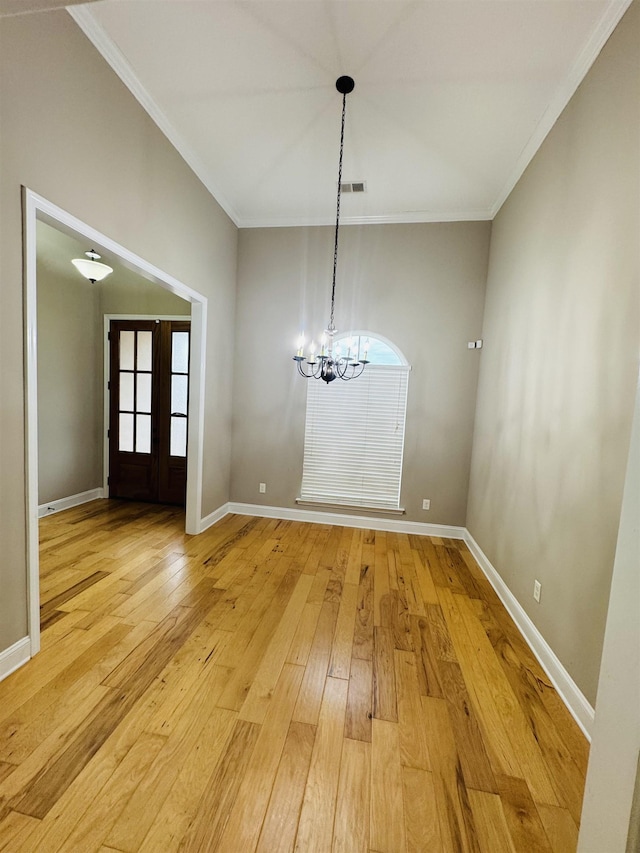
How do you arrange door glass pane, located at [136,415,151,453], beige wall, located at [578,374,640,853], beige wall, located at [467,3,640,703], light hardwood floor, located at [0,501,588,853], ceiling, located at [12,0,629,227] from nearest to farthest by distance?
1. beige wall, located at [578,374,640,853]
2. light hardwood floor, located at [0,501,588,853]
3. beige wall, located at [467,3,640,703]
4. ceiling, located at [12,0,629,227]
5. door glass pane, located at [136,415,151,453]

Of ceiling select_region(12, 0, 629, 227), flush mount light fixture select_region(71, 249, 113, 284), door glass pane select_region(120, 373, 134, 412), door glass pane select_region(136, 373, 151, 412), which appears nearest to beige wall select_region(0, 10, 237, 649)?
ceiling select_region(12, 0, 629, 227)

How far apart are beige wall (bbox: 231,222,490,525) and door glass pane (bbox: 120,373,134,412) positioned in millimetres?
1513

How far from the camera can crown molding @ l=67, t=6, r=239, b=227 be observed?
6.05ft

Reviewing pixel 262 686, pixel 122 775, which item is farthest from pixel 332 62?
pixel 122 775

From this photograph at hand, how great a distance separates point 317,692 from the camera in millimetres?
1738

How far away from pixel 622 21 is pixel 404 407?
284 cm

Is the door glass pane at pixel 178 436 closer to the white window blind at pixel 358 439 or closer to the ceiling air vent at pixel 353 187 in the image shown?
the white window blind at pixel 358 439

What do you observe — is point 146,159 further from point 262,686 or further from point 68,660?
point 262,686

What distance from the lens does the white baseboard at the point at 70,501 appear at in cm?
390

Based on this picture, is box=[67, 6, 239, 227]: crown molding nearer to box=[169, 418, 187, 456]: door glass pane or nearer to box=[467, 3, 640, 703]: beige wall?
box=[169, 418, 187, 456]: door glass pane

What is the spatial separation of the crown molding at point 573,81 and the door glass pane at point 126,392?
4660 millimetres

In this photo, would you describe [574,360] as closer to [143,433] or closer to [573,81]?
[573,81]

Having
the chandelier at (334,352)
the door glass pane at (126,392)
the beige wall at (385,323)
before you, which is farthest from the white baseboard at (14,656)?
the door glass pane at (126,392)

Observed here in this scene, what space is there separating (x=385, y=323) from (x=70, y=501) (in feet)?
14.2
